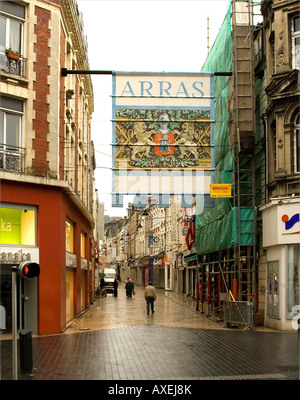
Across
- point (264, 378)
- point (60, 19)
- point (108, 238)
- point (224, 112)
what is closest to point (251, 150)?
point (224, 112)

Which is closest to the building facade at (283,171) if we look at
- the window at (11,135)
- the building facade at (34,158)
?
the building facade at (34,158)

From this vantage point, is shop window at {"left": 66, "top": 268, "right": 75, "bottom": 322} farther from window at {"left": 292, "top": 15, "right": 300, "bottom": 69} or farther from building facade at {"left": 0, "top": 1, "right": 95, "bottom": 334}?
window at {"left": 292, "top": 15, "right": 300, "bottom": 69}

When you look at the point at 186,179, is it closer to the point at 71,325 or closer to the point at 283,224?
the point at 283,224

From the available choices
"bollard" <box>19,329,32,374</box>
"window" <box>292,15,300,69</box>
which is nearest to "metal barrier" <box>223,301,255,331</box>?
"window" <box>292,15,300,69</box>

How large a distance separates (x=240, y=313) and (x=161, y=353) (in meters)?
6.55

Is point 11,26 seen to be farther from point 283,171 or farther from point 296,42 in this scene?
point 283,171

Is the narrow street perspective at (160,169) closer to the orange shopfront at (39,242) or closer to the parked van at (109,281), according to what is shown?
the orange shopfront at (39,242)

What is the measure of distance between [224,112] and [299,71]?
263 inches

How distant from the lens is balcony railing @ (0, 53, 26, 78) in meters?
17.7

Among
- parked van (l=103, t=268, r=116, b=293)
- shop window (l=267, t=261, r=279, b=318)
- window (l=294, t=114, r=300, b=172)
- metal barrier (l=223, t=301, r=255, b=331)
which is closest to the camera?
metal barrier (l=223, t=301, r=255, b=331)

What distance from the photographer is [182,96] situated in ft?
62.1

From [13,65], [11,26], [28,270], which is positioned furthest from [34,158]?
[28,270]

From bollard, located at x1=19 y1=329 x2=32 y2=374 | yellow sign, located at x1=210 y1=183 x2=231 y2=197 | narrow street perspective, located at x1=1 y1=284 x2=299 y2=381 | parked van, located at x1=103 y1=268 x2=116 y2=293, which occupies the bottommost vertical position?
parked van, located at x1=103 y1=268 x2=116 y2=293

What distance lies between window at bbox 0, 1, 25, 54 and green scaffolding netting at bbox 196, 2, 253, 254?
Answer: 330 inches
